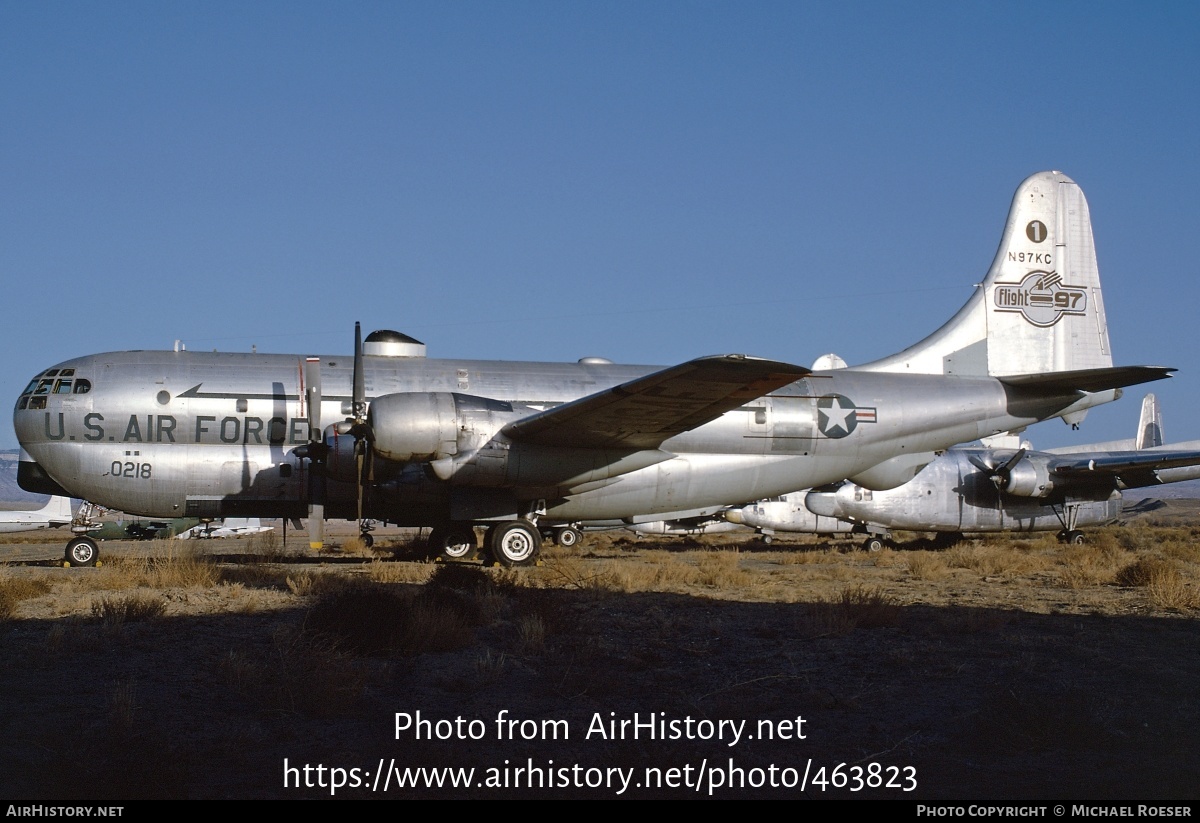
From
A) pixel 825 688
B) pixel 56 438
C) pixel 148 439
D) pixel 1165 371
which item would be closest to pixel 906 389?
pixel 1165 371

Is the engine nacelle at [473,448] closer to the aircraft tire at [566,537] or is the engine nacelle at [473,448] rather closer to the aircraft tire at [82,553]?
the aircraft tire at [82,553]

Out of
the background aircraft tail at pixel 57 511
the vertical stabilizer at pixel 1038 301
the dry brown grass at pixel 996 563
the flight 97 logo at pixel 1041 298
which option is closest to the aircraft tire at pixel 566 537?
the dry brown grass at pixel 996 563

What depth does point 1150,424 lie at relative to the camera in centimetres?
5812

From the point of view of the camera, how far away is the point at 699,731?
23.3 ft

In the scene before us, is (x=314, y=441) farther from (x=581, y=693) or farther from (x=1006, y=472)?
(x=1006, y=472)

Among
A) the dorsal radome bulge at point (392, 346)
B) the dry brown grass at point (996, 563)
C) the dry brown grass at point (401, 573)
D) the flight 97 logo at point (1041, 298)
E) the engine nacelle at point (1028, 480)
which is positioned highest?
the flight 97 logo at point (1041, 298)

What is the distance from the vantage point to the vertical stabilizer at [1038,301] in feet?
74.5

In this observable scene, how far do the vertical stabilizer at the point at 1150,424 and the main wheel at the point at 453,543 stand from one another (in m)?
50.9

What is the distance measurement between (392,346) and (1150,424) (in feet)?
172

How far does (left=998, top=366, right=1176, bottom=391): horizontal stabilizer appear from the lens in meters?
19.5

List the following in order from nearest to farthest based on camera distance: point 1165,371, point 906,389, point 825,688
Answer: point 825,688 → point 1165,371 → point 906,389

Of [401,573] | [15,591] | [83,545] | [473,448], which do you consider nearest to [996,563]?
[473,448]
